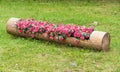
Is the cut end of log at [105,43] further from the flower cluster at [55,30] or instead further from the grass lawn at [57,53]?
the flower cluster at [55,30]

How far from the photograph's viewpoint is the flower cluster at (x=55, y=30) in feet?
21.5

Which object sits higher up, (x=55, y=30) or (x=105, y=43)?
(x=55, y=30)

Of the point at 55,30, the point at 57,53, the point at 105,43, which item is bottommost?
the point at 57,53

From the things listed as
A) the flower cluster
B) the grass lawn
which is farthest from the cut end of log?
the flower cluster

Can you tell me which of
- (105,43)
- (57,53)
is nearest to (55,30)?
(57,53)

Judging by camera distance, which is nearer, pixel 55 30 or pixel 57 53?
pixel 57 53

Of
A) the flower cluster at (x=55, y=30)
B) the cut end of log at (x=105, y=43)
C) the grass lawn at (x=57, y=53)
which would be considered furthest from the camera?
the flower cluster at (x=55, y=30)

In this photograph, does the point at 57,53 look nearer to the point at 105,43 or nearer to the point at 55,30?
the point at 55,30

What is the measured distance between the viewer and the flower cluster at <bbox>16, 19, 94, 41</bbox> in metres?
6.54

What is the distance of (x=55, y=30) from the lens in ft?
22.2

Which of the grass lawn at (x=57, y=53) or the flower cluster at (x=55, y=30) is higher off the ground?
the flower cluster at (x=55, y=30)

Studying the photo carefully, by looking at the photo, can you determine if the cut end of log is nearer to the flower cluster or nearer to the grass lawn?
the grass lawn

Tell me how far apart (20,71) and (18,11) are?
18.4ft

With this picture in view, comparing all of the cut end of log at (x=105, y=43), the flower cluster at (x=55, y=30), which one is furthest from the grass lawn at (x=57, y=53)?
the flower cluster at (x=55, y=30)
